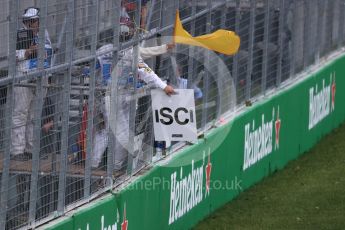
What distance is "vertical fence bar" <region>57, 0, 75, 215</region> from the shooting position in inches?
328

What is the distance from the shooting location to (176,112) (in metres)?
10.5

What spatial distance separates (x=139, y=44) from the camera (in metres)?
10.1

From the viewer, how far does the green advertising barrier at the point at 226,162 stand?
Result: 32.2ft

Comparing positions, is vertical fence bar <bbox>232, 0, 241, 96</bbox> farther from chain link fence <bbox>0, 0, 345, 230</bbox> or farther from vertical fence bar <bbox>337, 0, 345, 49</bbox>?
vertical fence bar <bbox>337, 0, 345, 49</bbox>

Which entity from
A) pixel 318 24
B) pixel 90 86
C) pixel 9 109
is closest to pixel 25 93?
pixel 9 109

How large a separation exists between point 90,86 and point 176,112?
5.55 feet

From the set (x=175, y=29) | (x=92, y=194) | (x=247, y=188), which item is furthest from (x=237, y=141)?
(x=92, y=194)

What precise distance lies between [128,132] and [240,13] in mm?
3715

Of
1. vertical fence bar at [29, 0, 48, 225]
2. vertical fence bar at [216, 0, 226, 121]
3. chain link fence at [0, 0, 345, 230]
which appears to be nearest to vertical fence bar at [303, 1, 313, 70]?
chain link fence at [0, 0, 345, 230]

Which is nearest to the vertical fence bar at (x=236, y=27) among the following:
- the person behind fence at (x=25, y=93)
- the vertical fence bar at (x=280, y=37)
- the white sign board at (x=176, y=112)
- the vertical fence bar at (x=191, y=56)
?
the vertical fence bar at (x=191, y=56)

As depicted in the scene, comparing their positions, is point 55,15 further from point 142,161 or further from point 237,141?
point 237,141

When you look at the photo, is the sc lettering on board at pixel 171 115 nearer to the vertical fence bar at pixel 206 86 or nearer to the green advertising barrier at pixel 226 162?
the green advertising barrier at pixel 226 162

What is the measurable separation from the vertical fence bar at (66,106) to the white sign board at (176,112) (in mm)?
2073

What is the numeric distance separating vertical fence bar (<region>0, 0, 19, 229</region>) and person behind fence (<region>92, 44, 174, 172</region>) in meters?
1.77
